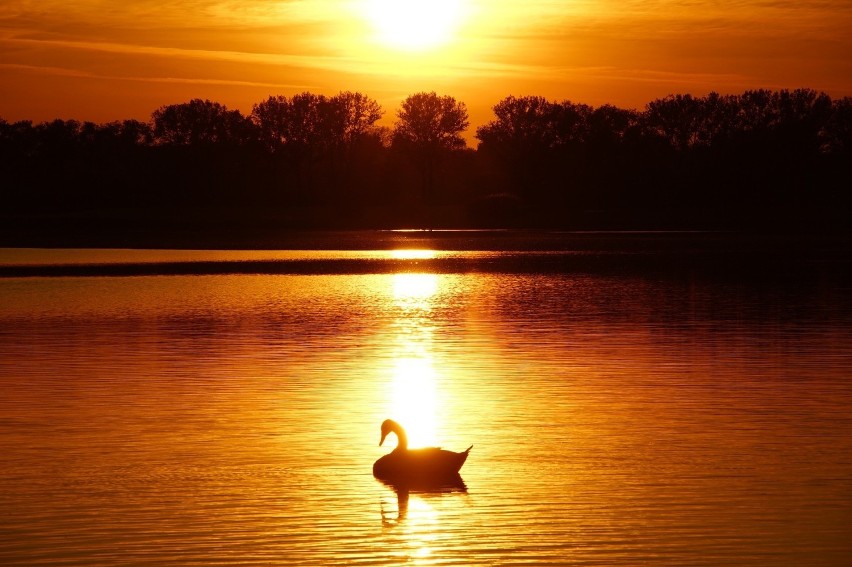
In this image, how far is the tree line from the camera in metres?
133

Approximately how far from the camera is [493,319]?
128ft

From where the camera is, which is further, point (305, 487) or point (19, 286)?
point (19, 286)

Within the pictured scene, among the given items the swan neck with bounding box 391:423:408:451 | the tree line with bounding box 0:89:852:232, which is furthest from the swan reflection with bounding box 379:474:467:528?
the tree line with bounding box 0:89:852:232

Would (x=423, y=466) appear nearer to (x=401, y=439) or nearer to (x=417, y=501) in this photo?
(x=401, y=439)

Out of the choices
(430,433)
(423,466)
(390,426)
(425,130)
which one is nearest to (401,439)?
(390,426)

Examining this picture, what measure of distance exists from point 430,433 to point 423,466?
3.53m

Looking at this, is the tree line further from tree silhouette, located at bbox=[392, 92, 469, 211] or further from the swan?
the swan

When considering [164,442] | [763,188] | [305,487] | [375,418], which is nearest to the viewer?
[305,487]

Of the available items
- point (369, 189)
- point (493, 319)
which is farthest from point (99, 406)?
point (369, 189)

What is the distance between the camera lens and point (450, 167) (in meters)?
174

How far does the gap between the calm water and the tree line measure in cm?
9504

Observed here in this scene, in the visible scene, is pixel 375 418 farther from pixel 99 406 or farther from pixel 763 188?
pixel 763 188

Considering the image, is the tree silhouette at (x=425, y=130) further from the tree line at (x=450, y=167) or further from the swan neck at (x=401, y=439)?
the swan neck at (x=401, y=439)

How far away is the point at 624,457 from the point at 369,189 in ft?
447
